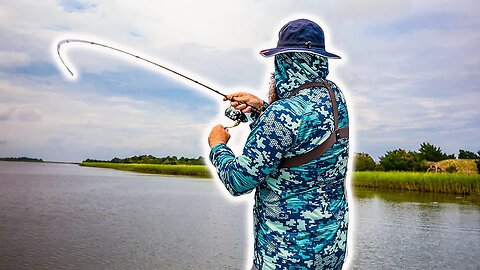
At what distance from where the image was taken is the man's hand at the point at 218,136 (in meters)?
1.52

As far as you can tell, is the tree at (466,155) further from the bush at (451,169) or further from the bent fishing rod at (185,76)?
the bent fishing rod at (185,76)

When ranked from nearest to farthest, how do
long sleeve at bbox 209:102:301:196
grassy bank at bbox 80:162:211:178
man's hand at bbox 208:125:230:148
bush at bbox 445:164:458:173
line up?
long sleeve at bbox 209:102:301:196 < man's hand at bbox 208:125:230:148 < bush at bbox 445:164:458:173 < grassy bank at bbox 80:162:211:178

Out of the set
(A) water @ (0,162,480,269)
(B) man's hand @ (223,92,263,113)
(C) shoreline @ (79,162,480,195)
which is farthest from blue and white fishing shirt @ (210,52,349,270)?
(C) shoreline @ (79,162,480,195)

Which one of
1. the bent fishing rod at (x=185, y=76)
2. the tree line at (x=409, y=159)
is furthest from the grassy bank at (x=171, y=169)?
the bent fishing rod at (x=185, y=76)

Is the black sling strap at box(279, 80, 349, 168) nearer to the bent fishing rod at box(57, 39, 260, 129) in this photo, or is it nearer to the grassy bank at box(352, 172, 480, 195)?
the bent fishing rod at box(57, 39, 260, 129)

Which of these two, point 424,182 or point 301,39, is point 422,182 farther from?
point 301,39

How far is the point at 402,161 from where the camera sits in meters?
26.2

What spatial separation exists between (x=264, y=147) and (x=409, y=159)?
2609 cm

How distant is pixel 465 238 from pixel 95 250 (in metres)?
8.01

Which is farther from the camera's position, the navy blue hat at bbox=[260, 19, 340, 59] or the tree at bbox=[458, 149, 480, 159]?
the tree at bbox=[458, 149, 480, 159]

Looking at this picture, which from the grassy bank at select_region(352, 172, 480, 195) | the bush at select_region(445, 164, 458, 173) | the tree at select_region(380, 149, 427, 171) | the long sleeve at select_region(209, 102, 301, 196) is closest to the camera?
the long sleeve at select_region(209, 102, 301, 196)

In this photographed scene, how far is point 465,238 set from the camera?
11656 mm

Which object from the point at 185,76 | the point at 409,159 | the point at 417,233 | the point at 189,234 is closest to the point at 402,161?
the point at 409,159

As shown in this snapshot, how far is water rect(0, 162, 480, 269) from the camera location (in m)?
9.23
